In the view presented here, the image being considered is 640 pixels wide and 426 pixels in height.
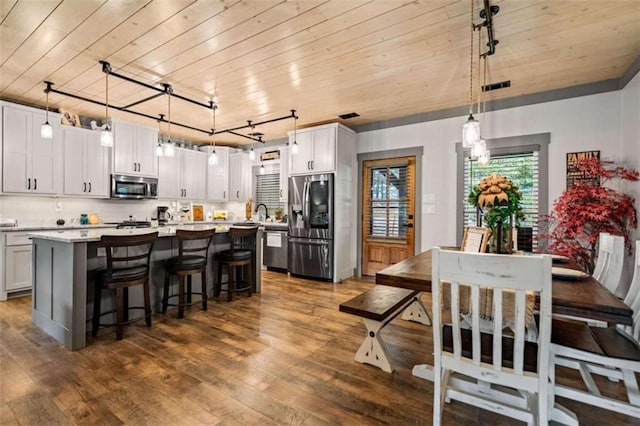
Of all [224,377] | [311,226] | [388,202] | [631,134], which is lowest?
[224,377]

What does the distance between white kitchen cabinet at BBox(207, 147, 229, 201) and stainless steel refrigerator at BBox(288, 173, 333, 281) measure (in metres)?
2.13

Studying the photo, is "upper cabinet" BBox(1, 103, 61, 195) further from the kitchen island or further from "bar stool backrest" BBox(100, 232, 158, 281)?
"bar stool backrest" BBox(100, 232, 158, 281)

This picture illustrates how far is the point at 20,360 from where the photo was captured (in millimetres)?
2348

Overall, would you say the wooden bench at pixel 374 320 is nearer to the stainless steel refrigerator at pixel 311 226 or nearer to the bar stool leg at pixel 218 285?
the bar stool leg at pixel 218 285

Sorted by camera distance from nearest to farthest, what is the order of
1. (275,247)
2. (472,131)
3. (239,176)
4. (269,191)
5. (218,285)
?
(472,131), (218,285), (275,247), (269,191), (239,176)

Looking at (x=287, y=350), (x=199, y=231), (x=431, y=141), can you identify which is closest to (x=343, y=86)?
(x=431, y=141)

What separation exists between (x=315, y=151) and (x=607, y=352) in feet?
14.2

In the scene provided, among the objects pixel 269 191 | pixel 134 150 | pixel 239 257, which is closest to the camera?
pixel 239 257

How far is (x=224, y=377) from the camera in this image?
2.16 m


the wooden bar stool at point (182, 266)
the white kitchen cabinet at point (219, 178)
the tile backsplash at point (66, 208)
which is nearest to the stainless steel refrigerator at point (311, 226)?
the wooden bar stool at point (182, 266)

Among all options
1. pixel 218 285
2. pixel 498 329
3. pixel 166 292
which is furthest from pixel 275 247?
pixel 498 329

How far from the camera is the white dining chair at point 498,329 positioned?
128 centimetres

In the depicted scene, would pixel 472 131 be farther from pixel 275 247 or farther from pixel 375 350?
pixel 275 247

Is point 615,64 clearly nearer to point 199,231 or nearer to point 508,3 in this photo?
point 508,3
